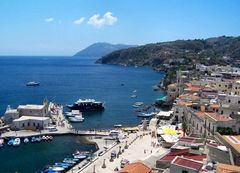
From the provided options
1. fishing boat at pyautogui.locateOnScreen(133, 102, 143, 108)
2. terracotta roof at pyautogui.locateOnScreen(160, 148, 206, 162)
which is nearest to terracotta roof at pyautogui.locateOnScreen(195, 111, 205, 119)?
terracotta roof at pyautogui.locateOnScreen(160, 148, 206, 162)

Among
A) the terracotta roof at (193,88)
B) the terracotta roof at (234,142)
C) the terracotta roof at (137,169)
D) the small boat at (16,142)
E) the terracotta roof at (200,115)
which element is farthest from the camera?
the terracotta roof at (193,88)

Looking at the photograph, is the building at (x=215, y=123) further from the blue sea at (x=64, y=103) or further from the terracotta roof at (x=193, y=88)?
the terracotta roof at (x=193, y=88)

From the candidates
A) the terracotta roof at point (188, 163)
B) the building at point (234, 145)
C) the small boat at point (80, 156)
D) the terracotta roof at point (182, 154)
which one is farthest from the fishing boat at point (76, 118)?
the terracotta roof at point (188, 163)

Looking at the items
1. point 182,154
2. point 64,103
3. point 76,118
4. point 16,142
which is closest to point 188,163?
point 182,154

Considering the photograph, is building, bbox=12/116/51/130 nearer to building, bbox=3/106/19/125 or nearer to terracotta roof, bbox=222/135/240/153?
building, bbox=3/106/19/125

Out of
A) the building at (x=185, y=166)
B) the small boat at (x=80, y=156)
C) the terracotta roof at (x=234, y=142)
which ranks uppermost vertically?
the building at (x=185, y=166)

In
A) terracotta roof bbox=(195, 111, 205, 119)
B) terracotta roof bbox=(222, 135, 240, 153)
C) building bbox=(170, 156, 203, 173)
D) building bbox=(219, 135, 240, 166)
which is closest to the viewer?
building bbox=(170, 156, 203, 173)

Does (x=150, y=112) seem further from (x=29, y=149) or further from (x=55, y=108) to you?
(x=29, y=149)

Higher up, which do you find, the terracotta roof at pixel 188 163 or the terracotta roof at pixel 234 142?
the terracotta roof at pixel 188 163

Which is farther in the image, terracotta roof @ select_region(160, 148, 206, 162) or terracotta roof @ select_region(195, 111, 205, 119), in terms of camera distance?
terracotta roof @ select_region(195, 111, 205, 119)

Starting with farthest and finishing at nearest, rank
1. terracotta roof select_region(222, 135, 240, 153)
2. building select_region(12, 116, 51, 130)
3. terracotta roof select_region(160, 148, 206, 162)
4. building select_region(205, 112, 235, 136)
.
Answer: building select_region(12, 116, 51, 130) < building select_region(205, 112, 235, 136) < terracotta roof select_region(222, 135, 240, 153) < terracotta roof select_region(160, 148, 206, 162)

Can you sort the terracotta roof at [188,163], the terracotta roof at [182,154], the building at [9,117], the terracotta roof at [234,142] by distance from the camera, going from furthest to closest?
1. the building at [9,117]
2. the terracotta roof at [234,142]
3. the terracotta roof at [182,154]
4. the terracotta roof at [188,163]
